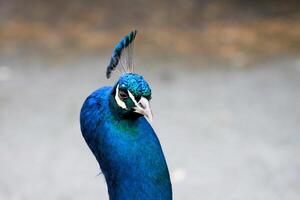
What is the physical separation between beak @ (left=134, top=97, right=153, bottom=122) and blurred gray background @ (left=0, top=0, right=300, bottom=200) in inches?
52.6

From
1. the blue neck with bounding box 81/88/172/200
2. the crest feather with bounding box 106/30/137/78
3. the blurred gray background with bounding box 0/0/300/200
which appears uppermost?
the blurred gray background with bounding box 0/0/300/200

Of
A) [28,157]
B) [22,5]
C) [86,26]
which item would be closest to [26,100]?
[28,157]

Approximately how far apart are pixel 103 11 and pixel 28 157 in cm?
177

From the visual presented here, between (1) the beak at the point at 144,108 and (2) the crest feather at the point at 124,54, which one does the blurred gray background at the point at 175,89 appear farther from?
(1) the beak at the point at 144,108

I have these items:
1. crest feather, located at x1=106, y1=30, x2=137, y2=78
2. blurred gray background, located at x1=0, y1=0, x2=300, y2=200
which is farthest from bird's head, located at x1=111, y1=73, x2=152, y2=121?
blurred gray background, located at x1=0, y1=0, x2=300, y2=200

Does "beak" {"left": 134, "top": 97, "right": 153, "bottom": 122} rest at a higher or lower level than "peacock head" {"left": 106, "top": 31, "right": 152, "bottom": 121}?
lower

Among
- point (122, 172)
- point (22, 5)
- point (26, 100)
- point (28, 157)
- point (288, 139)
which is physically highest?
point (22, 5)

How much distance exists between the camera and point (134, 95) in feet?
5.60

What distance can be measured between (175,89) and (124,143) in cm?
201

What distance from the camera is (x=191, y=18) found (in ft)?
15.1

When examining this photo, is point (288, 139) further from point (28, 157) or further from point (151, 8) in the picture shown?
point (151, 8)

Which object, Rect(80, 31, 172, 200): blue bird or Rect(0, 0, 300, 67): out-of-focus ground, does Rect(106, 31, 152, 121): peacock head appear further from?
Rect(0, 0, 300, 67): out-of-focus ground

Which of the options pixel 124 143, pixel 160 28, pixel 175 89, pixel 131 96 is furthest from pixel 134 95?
pixel 160 28

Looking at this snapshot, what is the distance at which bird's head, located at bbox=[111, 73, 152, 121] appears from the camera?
1.69 meters
